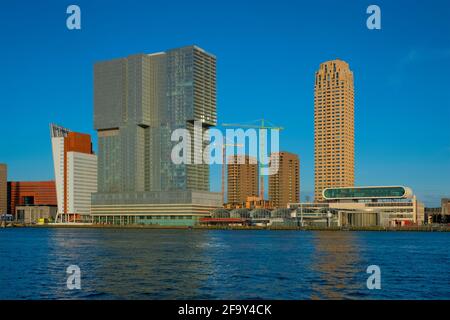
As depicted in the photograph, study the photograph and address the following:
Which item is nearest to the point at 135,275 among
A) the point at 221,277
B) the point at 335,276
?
the point at 221,277

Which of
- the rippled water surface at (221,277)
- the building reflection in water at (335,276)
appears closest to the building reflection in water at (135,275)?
the rippled water surface at (221,277)

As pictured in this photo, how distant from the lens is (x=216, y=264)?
79.7 m

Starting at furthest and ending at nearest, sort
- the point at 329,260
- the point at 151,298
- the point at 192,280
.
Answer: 1. the point at 329,260
2. the point at 192,280
3. the point at 151,298

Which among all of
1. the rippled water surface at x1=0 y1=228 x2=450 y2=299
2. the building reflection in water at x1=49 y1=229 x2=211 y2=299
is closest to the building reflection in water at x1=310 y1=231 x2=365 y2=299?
the rippled water surface at x1=0 y1=228 x2=450 y2=299

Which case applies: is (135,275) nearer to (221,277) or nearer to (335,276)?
(221,277)

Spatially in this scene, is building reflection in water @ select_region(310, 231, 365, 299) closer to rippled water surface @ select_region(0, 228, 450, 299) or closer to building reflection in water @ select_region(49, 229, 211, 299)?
rippled water surface @ select_region(0, 228, 450, 299)

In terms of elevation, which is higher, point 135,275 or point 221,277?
point 135,275

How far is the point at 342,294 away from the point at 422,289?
9.77 m

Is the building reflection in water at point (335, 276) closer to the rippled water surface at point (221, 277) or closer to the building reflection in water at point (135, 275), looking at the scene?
the rippled water surface at point (221, 277)

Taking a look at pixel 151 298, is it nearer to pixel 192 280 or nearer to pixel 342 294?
pixel 192 280

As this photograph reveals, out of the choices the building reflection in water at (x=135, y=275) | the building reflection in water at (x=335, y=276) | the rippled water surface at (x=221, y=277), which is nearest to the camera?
the building reflection in water at (x=135, y=275)

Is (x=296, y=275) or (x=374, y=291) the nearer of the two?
(x=374, y=291)
